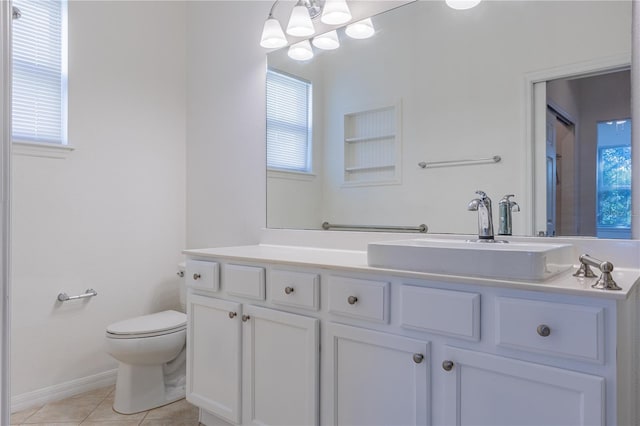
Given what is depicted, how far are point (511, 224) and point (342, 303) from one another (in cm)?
69

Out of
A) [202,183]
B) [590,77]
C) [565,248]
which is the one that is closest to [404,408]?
[565,248]

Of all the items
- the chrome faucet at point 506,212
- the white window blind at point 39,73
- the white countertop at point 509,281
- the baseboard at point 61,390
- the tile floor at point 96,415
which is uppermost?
the white window blind at point 39,73

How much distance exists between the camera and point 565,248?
1.30 m

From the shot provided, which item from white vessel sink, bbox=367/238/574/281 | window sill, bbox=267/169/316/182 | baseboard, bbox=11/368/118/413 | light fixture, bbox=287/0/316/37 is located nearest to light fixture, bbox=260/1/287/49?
light fixture, bbox=287/0/316/37

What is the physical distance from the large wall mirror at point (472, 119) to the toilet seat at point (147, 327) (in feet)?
2.68

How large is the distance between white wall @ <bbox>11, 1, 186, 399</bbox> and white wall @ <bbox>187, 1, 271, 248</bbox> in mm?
123

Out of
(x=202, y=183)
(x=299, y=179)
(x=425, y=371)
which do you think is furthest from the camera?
(x=202, y=183)

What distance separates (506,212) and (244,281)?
1.05 meters

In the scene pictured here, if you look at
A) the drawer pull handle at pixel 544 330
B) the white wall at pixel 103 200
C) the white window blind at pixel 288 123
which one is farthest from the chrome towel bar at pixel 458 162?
the white wall at pixel 103 200

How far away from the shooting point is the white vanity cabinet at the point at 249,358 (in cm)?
155

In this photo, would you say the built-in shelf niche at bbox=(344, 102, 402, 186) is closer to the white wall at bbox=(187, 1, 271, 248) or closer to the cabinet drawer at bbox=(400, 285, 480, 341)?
the white wall at bbox=(187, 1, 271, 248)

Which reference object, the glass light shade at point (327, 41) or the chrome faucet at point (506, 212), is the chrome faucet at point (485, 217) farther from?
the glass light shade at point (327, 41)

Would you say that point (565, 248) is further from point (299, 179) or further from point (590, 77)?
point (299, 179)

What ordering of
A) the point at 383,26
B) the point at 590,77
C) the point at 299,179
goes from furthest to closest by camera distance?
the point at 299,179 → the point at 383,26 → the point at 590,77
